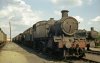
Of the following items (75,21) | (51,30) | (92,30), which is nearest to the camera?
(75,21)

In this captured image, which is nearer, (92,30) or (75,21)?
(75,21)

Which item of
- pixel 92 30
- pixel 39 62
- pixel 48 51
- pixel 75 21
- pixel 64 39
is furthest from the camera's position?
pixel 92 30

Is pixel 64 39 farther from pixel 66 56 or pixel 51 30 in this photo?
pixel 51 30

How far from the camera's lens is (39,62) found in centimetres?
1558

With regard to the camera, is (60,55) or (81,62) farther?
(60,55)

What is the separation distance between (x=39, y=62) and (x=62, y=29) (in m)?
3.47

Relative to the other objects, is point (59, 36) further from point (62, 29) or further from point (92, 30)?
point (92, 30)

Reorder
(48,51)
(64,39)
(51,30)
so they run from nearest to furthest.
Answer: (64,39)
(51,30)
(48,51)

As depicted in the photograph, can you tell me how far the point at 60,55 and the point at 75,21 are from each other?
120 inches

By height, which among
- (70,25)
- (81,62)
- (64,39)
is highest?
(70,25)

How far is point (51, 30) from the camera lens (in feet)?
65.6

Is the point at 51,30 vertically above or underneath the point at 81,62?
above

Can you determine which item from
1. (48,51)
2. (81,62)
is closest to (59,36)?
(81,62)

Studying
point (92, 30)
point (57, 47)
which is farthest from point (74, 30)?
point (92, 30)
